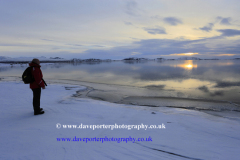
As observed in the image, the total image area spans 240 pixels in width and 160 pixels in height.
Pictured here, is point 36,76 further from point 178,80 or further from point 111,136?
point 178,80

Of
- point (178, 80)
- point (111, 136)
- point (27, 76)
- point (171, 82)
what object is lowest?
→ point (111, 136)

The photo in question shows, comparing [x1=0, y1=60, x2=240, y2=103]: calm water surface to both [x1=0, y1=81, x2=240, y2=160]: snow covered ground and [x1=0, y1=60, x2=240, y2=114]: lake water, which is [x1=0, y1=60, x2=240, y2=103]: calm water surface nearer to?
[x1=0, y1=60, x2=240, y2=114]: lake water

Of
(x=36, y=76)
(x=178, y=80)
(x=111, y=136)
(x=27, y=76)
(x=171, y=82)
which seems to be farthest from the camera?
(x=178, y=80)

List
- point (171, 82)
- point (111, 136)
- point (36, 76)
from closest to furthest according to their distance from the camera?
point (111, 136) → point (36, 76) → point (171, 82)

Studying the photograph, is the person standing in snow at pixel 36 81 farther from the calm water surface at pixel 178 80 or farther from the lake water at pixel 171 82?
the calm water surface at pixel 178 80

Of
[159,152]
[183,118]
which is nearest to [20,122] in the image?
[159,152]

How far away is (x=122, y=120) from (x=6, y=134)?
12.7 feet

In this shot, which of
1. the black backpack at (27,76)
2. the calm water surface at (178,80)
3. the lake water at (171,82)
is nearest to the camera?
the black backpack at (27,76)

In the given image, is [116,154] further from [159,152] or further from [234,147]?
[234,147]

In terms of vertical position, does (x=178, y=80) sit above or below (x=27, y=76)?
below

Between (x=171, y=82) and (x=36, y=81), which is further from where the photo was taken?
(x=171, y=82)

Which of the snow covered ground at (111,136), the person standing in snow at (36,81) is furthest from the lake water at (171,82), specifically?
the person standing in snow at (36,81)

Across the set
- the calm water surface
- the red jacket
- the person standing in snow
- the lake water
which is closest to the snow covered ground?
the person standing in snow

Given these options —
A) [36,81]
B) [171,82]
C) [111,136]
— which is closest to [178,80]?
[171,82]
